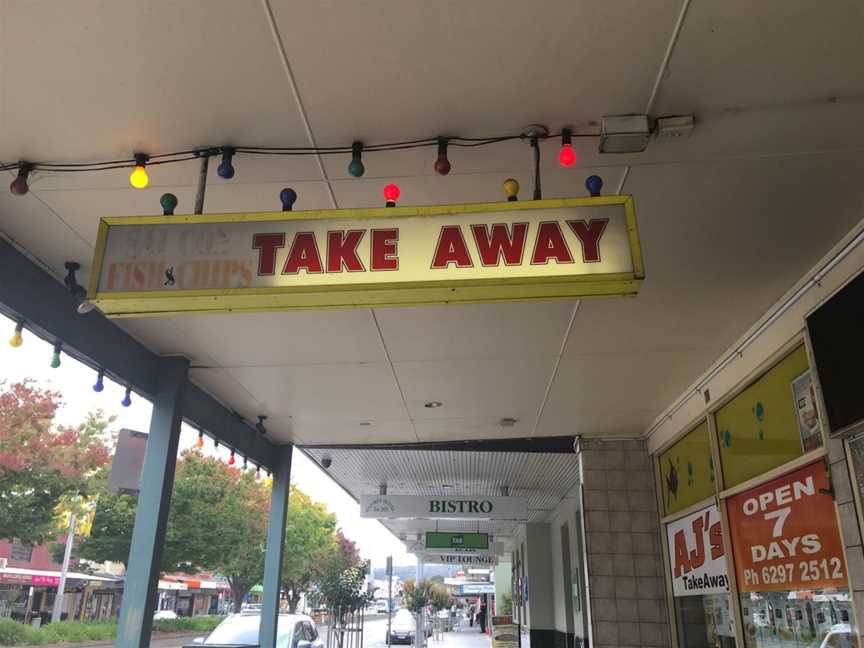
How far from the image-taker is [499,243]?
2211 millimetres

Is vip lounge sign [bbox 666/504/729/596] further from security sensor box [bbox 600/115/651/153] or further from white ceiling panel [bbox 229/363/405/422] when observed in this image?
security sensor box [bbox 600/115/651/153]

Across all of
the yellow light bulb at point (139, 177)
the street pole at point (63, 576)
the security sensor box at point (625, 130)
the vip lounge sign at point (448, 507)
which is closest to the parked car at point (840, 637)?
the security sensor box at point (625, 130)

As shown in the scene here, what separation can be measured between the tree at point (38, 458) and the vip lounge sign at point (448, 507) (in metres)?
4.10

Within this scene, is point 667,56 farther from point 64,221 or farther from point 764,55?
point 64,221

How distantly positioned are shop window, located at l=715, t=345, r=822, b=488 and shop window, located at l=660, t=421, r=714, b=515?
34 centimetres

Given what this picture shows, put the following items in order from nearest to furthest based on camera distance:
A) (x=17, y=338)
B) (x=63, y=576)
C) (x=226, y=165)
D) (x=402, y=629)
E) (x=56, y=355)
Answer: (x=226, y=165), (x=17, y=338), (x=56, y=355), (x=63, y=576), (x=402, y=629)

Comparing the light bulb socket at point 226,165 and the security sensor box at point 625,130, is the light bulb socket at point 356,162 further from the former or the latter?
the security sensor box at point 625,130

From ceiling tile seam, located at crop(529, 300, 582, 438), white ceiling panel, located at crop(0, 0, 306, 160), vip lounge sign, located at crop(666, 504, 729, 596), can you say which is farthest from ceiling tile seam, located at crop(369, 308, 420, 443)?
vip lounge sign, located at crop(666, 504, 729, 596)

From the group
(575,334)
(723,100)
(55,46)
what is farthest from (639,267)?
(575,334)

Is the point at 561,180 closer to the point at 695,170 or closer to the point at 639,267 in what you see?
the point at 695,170

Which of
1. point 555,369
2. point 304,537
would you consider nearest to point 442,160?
point 555,369

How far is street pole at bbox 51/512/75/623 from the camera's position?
11402 mm

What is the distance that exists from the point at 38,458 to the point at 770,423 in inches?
359

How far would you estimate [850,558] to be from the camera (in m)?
3.26
